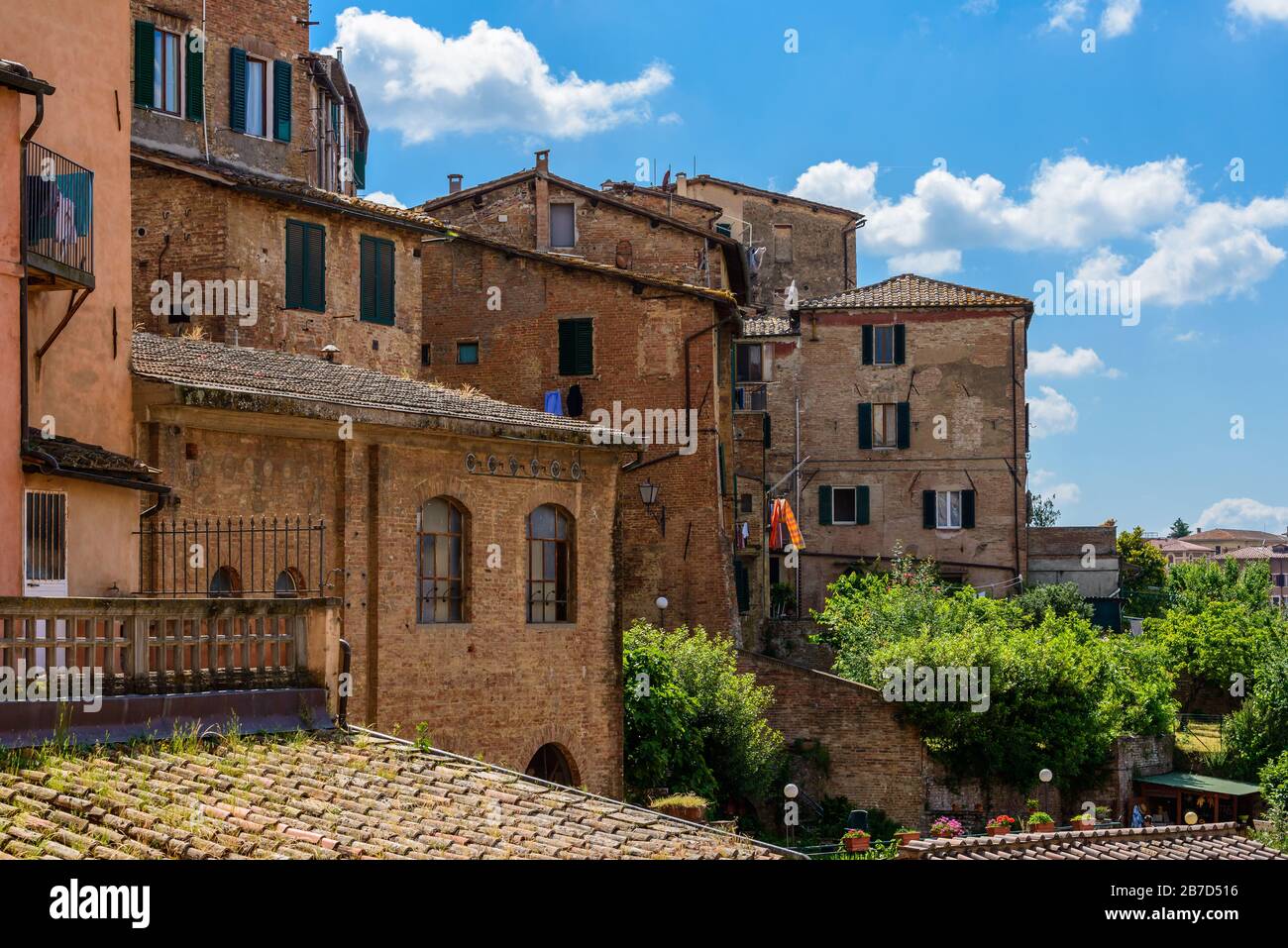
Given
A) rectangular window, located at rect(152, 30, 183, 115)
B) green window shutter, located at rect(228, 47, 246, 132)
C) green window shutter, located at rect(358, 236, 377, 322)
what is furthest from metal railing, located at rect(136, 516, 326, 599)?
green window shutter, located at rect(228, 47, 246, 132)

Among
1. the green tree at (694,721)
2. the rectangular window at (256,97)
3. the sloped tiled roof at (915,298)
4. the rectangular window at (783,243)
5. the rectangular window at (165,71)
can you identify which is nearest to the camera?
the green tree at (694,721)

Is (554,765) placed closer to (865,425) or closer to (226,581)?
(226,581)

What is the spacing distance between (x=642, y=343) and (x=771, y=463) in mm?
15230

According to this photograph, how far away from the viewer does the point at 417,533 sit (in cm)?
2175

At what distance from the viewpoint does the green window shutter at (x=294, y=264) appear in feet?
92.6

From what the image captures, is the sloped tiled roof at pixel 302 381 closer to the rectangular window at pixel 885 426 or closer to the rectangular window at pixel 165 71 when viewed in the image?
the rectangular window at pixel 165 71

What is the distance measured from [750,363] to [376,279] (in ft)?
64.3

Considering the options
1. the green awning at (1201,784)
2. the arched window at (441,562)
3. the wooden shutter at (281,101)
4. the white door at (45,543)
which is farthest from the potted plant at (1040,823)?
the wooden shutter at (281,101)

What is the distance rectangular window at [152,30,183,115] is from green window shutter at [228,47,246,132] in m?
1.14

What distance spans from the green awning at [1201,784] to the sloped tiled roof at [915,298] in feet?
46.2

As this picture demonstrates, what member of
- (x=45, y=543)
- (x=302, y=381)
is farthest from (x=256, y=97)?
(x=45, y=543)

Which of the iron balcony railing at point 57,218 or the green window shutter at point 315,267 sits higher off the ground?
the green window shutter at point 315,267

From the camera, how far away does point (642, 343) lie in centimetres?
3406

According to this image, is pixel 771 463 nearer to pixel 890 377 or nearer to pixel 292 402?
pixel 890 377
